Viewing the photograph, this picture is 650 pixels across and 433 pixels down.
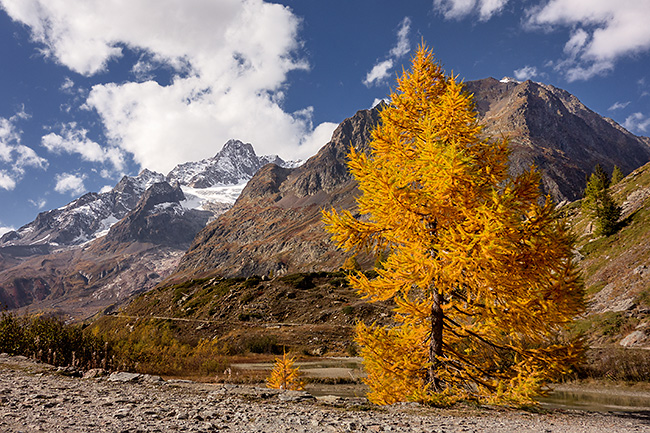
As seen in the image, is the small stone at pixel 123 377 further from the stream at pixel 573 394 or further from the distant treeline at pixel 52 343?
the stream at pixel 573 394

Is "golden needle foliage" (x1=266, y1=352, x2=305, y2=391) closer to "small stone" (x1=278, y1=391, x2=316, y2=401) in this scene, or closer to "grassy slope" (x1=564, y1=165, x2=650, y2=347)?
"small stone" (x1=278, y1=391, x2=316, y2=401)

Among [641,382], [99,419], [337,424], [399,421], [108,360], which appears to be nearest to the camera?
[99,419]

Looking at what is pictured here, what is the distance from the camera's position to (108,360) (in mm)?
11039

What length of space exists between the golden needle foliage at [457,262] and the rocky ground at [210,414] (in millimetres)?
1206

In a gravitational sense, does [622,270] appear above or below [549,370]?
above

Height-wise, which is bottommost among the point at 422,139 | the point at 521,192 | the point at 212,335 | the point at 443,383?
the point at 212,335

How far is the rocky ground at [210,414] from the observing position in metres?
4.54

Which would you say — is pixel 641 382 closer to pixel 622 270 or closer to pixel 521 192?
pixel 521 192

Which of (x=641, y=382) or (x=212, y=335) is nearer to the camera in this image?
(x=641, y=382)

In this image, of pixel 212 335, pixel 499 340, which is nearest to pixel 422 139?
pixel 499 340

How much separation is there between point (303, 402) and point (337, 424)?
7.24 ft

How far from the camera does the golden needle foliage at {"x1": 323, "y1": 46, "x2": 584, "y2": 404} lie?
712 centimetres

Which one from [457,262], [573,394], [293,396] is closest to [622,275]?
[573,394]

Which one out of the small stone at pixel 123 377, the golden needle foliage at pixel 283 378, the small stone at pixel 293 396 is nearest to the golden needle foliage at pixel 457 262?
the small stone at pixel 293 396
